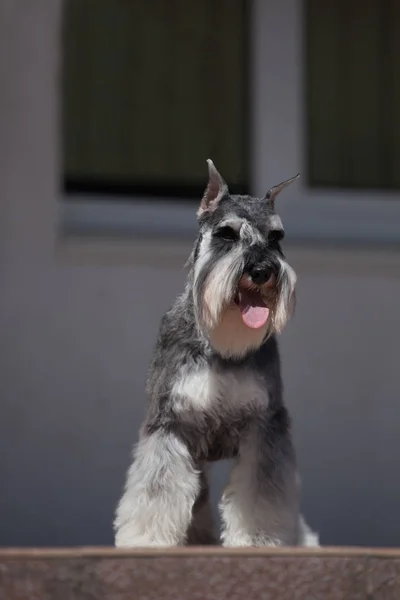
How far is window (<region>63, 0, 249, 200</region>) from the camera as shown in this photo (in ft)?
23.9

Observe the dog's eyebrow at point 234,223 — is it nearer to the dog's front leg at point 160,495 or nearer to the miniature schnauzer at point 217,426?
the miniature schnauzer at point 217,426

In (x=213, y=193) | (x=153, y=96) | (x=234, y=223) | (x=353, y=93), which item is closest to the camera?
(x=234, y=223)

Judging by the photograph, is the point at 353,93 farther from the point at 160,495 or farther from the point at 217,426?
the point at 160,495

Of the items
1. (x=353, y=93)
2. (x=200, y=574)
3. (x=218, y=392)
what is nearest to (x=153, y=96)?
(x=353, y=93)

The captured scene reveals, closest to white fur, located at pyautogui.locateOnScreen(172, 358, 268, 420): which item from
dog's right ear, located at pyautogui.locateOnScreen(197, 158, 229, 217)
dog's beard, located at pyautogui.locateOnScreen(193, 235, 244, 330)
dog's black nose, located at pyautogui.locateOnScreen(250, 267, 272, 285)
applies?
dog's beard, located at pyautogui.locateOnScreen(193, 235, 244, 330)

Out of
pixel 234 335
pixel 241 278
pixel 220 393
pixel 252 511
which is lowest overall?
pixel 252 511

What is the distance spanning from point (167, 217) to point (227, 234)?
302 cm

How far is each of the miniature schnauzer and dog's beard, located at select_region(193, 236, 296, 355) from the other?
12 millimetres

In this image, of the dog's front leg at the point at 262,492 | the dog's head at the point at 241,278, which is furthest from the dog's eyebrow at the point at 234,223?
the dog's front leg at the point at 262,492

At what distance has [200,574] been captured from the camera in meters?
3.39

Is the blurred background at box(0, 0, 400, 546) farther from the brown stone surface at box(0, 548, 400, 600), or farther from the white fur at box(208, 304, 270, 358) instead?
the brown stone surface at box(0, 548, 400, 600)

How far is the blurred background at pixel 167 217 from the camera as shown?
21.9 feet

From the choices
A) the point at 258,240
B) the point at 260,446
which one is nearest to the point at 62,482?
the point at 260,446

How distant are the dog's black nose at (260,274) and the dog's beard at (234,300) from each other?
0.07 ft
